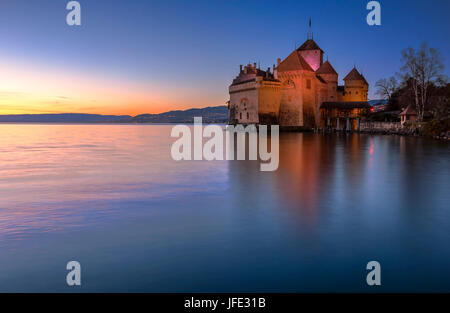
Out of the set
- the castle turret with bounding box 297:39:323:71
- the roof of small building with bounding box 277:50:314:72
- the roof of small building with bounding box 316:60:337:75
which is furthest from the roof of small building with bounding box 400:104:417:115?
the castle turret with bounding box 297:39:323:71

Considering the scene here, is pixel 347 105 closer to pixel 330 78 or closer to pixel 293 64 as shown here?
pixel 330 78

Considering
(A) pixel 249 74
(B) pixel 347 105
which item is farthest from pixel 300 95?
(A) pixel 249 74

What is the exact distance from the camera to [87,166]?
1634cm

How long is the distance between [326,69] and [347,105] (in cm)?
736

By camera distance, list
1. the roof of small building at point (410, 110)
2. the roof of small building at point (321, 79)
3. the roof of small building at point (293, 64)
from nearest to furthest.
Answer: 1. the roof of small building at point (410, 110)
2. the roof of small building at point (293, 64)
3. the roof of small building at point (321, 79)

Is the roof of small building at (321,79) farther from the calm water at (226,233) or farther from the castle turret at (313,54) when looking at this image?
the calm water at (226,233)

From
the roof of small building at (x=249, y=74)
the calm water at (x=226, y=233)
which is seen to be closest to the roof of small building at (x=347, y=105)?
the roof of small building at (x=249, y=74)

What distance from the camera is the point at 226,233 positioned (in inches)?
248

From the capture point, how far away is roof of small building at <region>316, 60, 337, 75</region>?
55828 millimetres

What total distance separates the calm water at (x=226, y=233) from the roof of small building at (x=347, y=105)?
140 ft

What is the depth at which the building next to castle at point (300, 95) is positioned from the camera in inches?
1945

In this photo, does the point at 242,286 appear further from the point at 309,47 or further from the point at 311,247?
the point at 309,47

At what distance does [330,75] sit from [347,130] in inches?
368

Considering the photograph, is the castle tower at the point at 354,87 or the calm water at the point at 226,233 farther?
the castle tower at the point at 354,87
